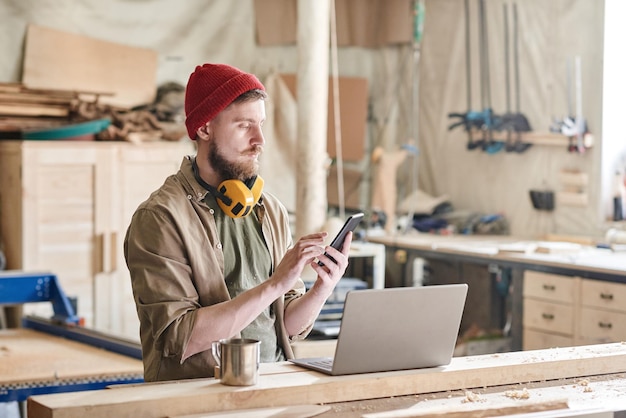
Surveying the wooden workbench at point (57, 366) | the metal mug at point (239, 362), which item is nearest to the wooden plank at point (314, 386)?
the metal mug at point (239, 362)

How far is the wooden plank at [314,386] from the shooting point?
7.45ft

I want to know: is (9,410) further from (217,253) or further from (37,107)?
(37,107)

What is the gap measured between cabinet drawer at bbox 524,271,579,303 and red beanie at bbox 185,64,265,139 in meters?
2.89

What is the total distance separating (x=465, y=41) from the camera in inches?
288

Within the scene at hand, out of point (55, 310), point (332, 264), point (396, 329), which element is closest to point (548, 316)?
point (55, 310)

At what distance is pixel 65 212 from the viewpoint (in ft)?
20.0

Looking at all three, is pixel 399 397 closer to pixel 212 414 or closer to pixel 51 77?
pixel 212 414

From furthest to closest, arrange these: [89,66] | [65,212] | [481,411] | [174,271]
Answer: [89,66]
[65,212]
[174,271]
[481,411]

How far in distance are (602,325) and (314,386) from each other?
3.07m

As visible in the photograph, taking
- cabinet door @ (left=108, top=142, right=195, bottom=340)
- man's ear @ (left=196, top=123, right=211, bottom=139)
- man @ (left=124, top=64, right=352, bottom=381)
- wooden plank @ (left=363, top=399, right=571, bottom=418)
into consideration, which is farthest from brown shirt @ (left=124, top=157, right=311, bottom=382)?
cabinet door @ (left=108, top=142, right=195, bottom=340)

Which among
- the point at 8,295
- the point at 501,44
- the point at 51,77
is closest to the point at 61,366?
the point at 8,295

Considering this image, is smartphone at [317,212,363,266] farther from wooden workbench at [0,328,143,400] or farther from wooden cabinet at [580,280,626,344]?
wooden cabinet at [580,280,626,344]

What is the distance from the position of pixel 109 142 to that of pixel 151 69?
2.80 ft

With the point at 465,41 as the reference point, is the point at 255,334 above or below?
below
